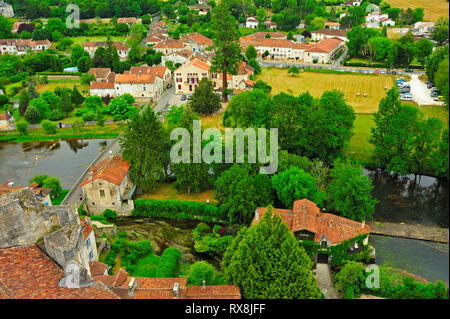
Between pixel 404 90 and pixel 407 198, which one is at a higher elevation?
pixel 404 90

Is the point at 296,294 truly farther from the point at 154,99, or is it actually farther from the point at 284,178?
the point at 154,99

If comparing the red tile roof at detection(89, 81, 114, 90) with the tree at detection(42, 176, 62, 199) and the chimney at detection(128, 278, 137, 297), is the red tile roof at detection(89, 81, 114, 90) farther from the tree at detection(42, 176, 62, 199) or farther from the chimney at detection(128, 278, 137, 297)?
the chimney at detection(128, 278, 137, 297)

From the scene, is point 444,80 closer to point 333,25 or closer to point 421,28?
point 421,28

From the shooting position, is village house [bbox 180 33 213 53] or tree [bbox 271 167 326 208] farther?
village house [bbox 180 33 213 53]

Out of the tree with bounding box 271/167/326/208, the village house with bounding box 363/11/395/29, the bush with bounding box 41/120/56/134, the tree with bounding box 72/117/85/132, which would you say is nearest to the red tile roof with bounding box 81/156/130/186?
the tree with bounding box 271/167/326/208

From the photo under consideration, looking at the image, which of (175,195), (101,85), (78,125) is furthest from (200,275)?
(101,85)
